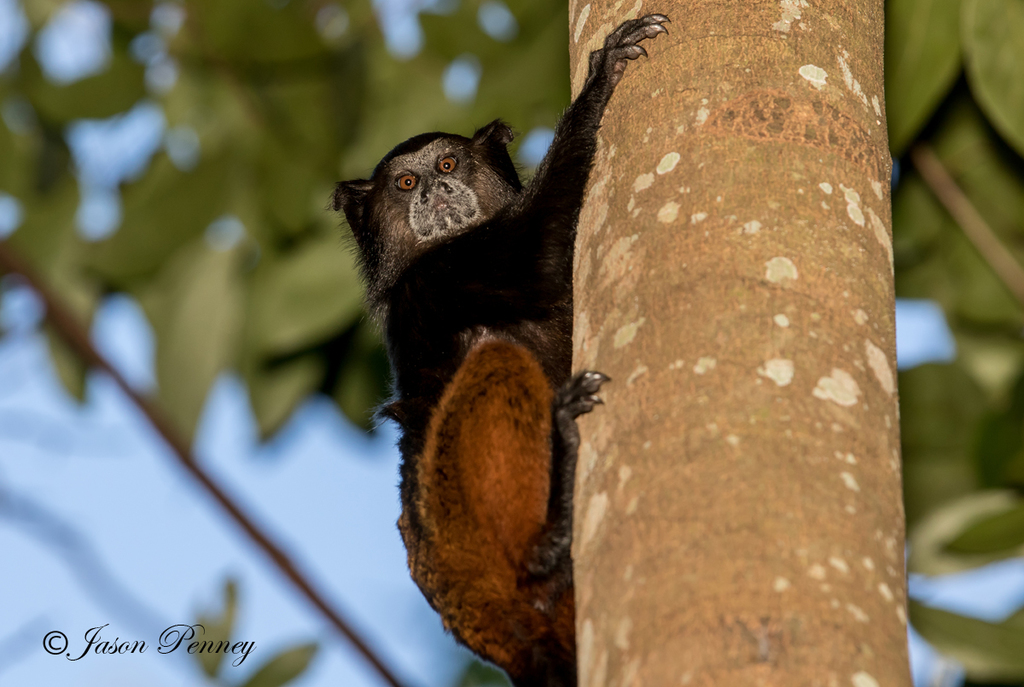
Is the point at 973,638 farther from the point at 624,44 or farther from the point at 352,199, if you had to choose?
the point at 352,199

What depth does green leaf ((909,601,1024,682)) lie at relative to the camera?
312 cm

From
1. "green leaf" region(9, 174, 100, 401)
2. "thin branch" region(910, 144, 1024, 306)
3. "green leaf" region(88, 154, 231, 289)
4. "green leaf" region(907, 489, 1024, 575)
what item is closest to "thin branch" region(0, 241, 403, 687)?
"green leaf" region(88, 154, 231, 289)

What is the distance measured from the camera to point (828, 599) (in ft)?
4.63

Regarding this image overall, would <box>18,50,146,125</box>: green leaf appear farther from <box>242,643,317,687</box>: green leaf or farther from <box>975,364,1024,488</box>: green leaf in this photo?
<box>975,364,1024,488</box>: green leaf

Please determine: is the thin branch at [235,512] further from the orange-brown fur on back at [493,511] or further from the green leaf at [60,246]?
the green leaf at [60,246]

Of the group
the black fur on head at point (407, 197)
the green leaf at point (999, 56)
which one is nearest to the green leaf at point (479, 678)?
the black fur on head at point (407, 197)

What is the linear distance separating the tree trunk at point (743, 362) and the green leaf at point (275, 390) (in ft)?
9.45

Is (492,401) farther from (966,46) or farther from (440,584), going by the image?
(966,46)

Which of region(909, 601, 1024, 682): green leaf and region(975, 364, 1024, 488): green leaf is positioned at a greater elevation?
region(909, 601, 1024, 682): green leaf

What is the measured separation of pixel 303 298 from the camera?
441cm

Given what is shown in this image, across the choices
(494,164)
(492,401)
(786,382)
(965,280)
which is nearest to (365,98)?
(494,164)

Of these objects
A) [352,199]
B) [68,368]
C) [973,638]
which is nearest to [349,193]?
Result: [352,199]

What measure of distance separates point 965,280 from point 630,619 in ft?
12.6

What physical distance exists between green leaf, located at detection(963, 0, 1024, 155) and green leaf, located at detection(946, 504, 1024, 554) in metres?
1.16
